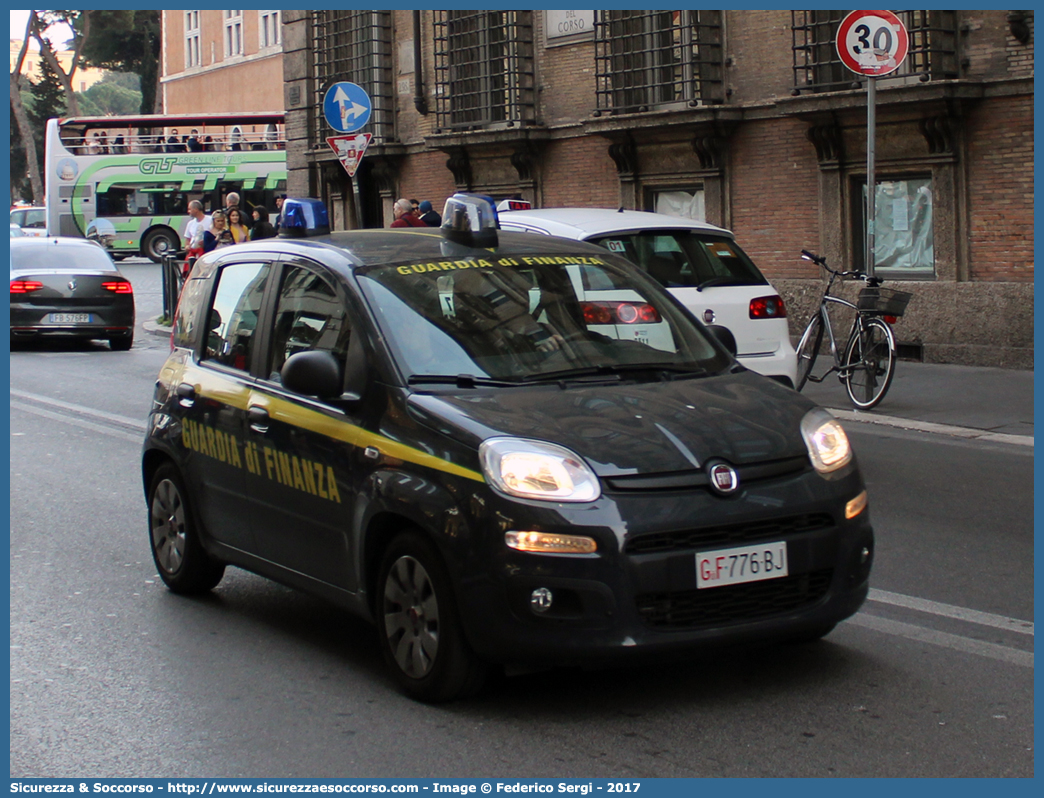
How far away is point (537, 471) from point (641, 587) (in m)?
0.47

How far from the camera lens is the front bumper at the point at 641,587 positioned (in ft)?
14.9

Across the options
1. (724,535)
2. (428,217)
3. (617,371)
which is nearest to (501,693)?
(724,535)

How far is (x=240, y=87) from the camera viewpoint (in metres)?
56.4

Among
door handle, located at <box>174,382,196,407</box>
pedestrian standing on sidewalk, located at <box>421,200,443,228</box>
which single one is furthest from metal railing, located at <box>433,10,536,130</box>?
door handle, located at <box>174,382,196,407</box>

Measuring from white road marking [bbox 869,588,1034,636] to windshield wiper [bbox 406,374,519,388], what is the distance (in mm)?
2015

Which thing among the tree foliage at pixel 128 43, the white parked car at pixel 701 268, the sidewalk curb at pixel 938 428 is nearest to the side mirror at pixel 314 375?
the white parked car at pixel 701 268

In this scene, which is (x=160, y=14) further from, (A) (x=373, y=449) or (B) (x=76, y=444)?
(A) (x=373, y=449)

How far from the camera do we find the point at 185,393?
252 inches

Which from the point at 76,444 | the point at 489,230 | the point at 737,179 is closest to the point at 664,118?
the point at 737,179

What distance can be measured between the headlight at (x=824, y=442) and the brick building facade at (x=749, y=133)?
1100 cm

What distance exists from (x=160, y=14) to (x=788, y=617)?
66948 mm

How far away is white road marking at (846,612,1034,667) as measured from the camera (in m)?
5.35

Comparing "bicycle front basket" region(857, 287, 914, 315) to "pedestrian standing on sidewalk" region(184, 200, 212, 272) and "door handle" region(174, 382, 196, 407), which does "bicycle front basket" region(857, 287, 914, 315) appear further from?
"pedestrian standing on sidewalk" region(184, 200, 212, 272)

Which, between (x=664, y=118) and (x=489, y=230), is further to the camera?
(x=664, y=118)
